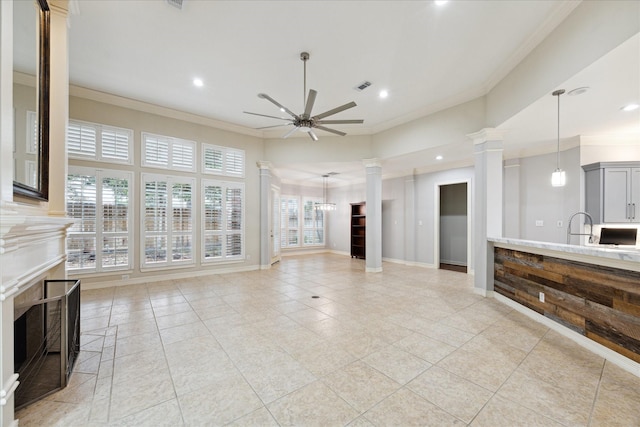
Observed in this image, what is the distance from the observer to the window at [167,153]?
523cm

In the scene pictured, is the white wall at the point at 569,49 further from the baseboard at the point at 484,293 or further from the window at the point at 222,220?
the window at the point at 222,220

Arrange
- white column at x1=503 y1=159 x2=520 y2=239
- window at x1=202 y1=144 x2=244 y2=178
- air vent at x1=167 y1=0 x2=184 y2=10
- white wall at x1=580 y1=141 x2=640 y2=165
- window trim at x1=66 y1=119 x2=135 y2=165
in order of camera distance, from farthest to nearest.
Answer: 1. window at x1=202 y1=144 x2=244 y2=178
2. white column at x1=503 y1=159 x2=520 y2=239
3. white wall at x1=580 y1=141 x2=640 y2=165
4. window trim at x1=66 y1=119 x2=135 y2=165
5. air vent at x1=167 y1=0 x2=184 y2=10

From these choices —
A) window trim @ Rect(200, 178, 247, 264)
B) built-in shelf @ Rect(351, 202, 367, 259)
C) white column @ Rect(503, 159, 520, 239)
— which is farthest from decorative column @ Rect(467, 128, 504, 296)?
window trim @ Rect(200, 178, 247, 264)

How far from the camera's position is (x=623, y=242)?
4359 millimetres

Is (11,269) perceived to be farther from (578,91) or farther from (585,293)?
(578,91)

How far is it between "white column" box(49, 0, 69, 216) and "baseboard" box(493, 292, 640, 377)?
537 cm

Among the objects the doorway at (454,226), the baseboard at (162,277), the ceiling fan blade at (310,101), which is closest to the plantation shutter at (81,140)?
the baseboard at (162,277)

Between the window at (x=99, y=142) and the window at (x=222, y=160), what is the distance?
1.40 m

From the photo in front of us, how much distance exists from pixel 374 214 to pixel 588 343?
4241 mm

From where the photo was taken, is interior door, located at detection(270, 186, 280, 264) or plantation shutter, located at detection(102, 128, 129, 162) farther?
interior door, located at detection(270, 186, 280, 264)

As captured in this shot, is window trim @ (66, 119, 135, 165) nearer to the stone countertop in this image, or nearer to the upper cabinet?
the stone countertop

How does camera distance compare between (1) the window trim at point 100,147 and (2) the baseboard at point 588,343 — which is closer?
(2) the baseboard at point 588,343

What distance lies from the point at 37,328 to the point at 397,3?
4.62 meters

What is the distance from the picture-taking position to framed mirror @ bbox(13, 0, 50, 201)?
1722 millimetres
